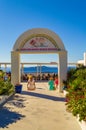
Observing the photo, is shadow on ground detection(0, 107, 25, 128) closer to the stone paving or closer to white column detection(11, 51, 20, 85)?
the stone paving

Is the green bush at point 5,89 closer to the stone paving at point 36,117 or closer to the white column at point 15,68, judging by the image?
the stone paving at point 36,117

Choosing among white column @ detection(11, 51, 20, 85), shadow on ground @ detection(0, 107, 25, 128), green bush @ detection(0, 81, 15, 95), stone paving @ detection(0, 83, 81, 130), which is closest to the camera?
stone paving @ detection(0, 83, 81, 130)

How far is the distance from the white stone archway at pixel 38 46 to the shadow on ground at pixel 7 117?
8199mm

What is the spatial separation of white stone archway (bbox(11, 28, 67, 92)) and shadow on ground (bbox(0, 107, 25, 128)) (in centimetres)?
820

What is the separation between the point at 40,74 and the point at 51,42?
14299mm

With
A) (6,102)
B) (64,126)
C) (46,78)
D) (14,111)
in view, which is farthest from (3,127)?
(46,78)

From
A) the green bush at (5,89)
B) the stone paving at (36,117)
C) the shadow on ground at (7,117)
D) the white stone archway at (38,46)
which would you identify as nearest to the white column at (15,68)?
the white stone archway at (38,46)

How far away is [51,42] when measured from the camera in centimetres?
2128

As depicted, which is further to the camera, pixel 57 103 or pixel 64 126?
pixel 57 103

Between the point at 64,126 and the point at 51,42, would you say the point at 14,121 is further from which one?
the point at 51,42

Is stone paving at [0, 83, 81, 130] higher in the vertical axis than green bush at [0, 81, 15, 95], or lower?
lower

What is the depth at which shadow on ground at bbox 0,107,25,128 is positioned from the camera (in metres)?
10.5

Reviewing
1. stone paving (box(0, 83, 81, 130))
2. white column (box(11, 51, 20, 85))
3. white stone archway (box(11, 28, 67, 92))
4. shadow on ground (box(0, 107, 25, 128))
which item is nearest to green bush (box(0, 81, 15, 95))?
stone paving (box(0, 83, 81, 130))

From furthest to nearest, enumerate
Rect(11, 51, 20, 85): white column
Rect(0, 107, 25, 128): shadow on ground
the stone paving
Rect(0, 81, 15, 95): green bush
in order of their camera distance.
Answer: Rect(11, 51, 20, 85): white column
Rect(0, 81, 15, 95): green bush
Rect(0, 107, 25, 128): shadow on ground
the stone paving
